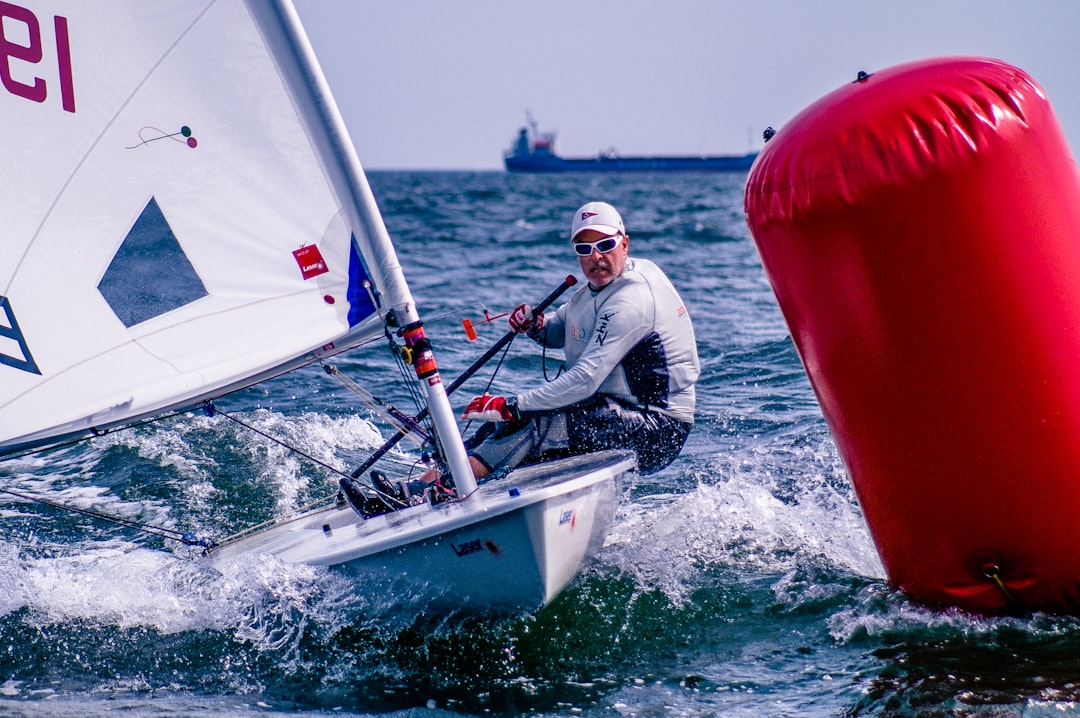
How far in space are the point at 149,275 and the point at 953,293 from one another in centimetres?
268

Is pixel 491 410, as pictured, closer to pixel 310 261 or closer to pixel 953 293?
pixel 310 261

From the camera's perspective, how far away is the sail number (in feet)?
11.9

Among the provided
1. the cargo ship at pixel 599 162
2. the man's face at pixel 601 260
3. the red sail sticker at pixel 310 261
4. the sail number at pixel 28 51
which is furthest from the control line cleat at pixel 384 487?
the cargo ship at pixel 599 162

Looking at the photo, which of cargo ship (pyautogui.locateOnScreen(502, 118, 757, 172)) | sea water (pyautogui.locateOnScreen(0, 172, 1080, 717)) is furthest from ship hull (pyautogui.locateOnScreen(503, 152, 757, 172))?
sea water (pyautogui.locateOnScreen(0, 172, 1080, 717))

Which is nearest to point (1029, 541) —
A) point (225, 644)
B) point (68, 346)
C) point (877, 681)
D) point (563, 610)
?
point (877, 681)

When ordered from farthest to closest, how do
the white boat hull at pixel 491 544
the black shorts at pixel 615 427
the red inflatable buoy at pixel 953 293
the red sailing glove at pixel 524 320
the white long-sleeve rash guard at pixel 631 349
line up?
the red sailing glove at pixel 524 320 < the black shorts at pixel 615 427 < the white long-sleeve rash guard at pixel 631 349 < the white boat hull at pixel 491 544 < the red inflatable buoy at pixel 953 293

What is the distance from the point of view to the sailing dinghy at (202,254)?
3635 millimetres

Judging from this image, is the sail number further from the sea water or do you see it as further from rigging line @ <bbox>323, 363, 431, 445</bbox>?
the sea water

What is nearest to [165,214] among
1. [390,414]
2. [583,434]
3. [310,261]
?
[310,261]

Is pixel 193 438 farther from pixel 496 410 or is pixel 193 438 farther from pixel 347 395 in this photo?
pixel 496 410

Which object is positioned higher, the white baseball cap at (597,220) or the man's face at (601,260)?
the white baseball cap at (597,220)

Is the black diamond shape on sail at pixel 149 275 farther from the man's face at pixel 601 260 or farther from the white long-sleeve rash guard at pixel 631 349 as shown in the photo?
the man's face at pixel 601 260

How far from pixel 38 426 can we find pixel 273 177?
119cm

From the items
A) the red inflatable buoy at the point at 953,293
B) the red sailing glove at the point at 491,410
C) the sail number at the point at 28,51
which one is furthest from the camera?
the red sailing glove at the point at 491,410
